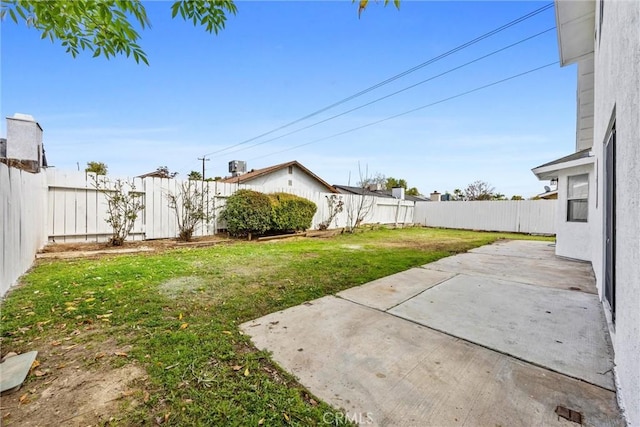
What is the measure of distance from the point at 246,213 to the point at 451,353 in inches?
317

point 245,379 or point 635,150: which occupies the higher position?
point 635,150

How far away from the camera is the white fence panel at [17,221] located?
333 centimetres

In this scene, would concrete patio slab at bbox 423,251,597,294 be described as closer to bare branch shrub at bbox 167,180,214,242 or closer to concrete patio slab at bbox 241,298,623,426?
concrete patio slab at bbox 241,298,623,426

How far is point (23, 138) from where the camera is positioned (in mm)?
5531

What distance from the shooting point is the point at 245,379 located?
75.0 inches

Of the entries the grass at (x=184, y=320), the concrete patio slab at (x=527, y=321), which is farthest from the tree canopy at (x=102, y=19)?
the concrete patio slab at (x=527, y=321)

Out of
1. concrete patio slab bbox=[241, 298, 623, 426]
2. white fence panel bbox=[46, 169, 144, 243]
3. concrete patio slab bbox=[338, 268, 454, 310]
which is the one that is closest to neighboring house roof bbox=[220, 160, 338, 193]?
white fence panel bbox=[46, 169, 144, 243]

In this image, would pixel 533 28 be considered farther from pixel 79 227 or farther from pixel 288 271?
pixel 79 227

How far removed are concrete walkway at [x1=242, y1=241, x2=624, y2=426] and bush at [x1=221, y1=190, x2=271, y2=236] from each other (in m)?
6.23

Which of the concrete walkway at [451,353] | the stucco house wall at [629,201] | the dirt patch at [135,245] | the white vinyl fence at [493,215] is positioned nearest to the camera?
the stucco house wall at [629,201]

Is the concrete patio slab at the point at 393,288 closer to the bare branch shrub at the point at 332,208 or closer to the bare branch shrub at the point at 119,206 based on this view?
the bare branch shrub at the point at 119,206

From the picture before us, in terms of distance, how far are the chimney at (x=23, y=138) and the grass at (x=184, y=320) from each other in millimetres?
2311

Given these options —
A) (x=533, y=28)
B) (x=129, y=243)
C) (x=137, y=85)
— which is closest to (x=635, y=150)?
(x=129, y=243)

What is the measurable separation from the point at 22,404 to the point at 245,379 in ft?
4.27
